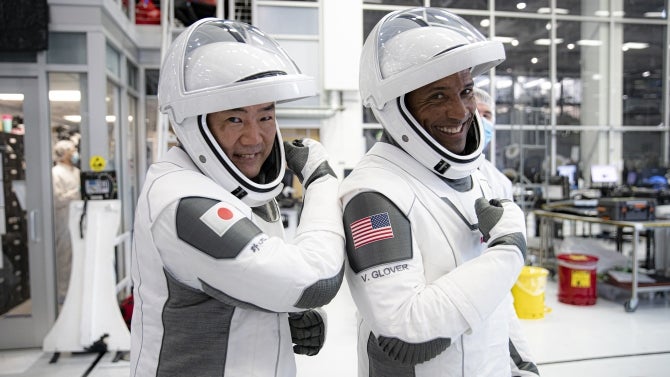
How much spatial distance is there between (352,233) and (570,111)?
33.7ft

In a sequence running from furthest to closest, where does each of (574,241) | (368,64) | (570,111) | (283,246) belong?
1. (570,111)
2. (574,241)
3. (368,64)
4. (283,246)

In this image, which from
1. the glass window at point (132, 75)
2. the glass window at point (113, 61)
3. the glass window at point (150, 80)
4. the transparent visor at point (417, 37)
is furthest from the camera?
the glass window at point (150, 80)

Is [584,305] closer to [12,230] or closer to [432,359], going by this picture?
[432,359]

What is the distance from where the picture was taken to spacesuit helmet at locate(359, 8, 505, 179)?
1164mm

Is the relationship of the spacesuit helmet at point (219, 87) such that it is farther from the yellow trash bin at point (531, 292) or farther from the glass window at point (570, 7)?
the glass window at point (570, 7)

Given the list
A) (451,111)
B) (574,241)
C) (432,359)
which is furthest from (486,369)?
(574,241)

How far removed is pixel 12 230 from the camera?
4.02 metres

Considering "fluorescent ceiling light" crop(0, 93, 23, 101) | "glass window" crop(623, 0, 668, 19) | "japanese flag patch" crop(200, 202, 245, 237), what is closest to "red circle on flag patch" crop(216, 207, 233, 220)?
"japanese flag patch" crop(200, 202, 245, 237)

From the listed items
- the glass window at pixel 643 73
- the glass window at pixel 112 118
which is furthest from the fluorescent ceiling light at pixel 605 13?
the glass window at pixel 112 118

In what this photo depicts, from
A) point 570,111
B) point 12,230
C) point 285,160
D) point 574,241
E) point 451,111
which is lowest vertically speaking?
point 574,241

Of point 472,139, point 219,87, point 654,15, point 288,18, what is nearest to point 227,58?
point 219,87

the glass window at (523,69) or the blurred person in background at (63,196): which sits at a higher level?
the glass window at (523,69)

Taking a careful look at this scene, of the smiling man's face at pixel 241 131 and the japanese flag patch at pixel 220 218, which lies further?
the smiling man's face at pixel 241 131

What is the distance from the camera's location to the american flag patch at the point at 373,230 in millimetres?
1095
